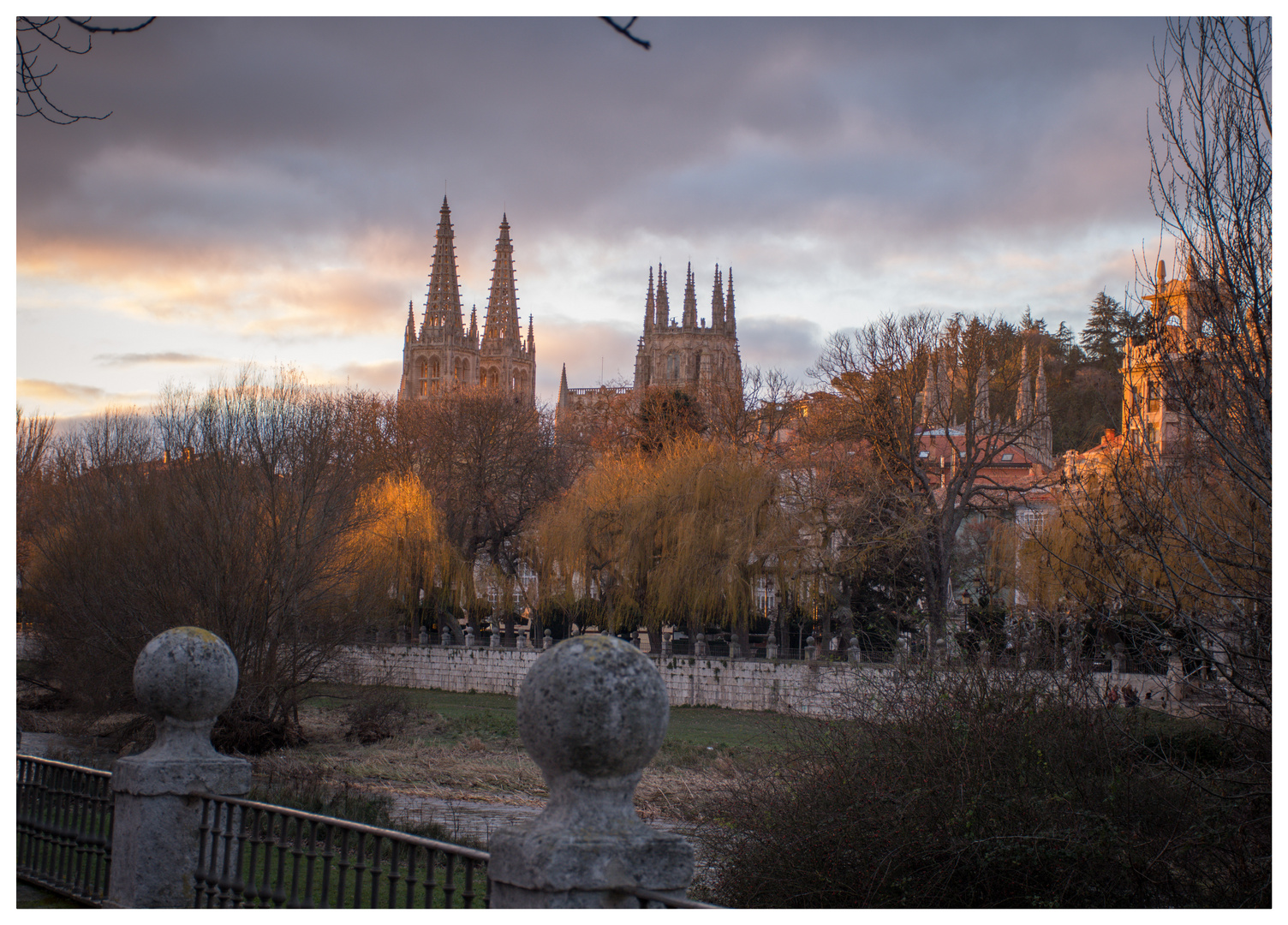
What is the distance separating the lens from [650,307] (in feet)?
343

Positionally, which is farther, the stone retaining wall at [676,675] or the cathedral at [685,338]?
the cathedral at [685,338]

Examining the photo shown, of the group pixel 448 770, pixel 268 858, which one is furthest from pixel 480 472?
pixel 268 858

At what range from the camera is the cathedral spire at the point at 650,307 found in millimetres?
103562

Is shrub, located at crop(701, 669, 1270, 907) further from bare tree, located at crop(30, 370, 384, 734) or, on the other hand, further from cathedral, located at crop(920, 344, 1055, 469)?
cathedral, located at crop(920, 344, 1055, 469)

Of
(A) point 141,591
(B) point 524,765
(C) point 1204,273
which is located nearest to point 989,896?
(C) point 1204,273

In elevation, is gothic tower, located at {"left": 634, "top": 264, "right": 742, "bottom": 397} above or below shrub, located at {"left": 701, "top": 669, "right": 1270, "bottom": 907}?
above

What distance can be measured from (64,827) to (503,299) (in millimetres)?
117565

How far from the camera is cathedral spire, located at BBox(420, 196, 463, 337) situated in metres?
112

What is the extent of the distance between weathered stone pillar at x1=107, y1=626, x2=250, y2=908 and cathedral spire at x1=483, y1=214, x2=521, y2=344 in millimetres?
115479

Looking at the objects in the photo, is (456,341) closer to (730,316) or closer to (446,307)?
(446,307)

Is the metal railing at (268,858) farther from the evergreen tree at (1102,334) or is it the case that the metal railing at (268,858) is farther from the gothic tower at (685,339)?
the gothic tower at (685,339)

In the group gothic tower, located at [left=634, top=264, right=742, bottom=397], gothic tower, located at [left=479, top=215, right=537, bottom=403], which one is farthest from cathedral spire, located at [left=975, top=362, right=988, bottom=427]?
gothic tower, located at [left=479, top=215, right=537, bottom=403]

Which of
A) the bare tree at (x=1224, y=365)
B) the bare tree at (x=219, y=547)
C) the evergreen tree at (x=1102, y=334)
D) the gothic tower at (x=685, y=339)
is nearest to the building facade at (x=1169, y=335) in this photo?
the bare tree at (x=1224, y=365)

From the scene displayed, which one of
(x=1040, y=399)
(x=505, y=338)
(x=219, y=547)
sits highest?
(x=505, y=338)
